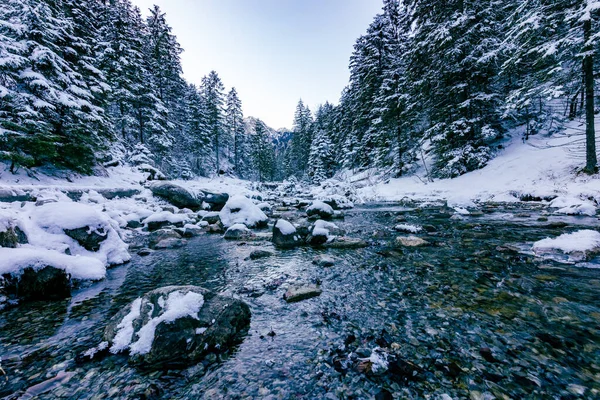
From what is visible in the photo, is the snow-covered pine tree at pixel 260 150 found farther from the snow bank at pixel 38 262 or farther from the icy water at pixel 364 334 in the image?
the snow bank at pixel 38 262

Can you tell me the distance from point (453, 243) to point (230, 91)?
5132cm

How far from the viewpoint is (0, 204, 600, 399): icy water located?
2.14 metres

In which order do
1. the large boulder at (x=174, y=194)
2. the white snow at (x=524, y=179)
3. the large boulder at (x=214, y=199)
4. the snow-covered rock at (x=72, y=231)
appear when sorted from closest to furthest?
the snow-covered rock at (x=72, y=231) → the white snow at (x=524, y=179) → the large boulder at (x=174, y=194) → the large boulder at (x=214, y=199)

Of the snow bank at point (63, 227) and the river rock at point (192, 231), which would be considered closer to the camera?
the snow bank at point (63, 227)

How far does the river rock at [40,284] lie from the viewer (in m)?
3.80

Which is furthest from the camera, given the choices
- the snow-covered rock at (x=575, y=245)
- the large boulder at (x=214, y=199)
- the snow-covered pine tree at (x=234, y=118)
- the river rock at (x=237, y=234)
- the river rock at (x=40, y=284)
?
the snow-covered pine tree at (x=234, y=118)

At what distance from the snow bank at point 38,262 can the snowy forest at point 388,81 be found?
7.69 meters

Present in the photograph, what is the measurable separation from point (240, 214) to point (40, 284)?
7.51 meters

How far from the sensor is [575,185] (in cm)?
1041

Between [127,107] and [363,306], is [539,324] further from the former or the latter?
[127,107]

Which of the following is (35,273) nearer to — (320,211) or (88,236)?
(88,236)

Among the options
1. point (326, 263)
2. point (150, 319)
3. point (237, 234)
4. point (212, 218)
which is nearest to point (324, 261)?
point (326, 263)

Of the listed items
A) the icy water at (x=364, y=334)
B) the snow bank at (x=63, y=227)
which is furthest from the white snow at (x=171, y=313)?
the snow bank at (x=63, y=227)

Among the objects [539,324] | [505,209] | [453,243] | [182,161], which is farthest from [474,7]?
[182,161]
